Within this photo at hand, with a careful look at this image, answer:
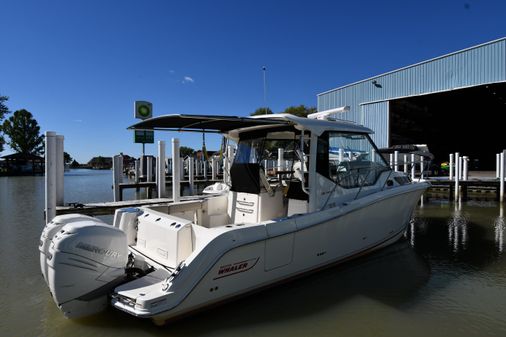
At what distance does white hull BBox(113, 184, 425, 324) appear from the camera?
11.5 feet

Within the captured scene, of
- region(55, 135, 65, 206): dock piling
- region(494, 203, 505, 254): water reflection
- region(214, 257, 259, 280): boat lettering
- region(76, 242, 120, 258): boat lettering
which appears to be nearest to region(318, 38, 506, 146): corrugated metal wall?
region(494, 203, 505, 254): water reflection

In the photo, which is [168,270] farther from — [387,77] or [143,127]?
[387,77]

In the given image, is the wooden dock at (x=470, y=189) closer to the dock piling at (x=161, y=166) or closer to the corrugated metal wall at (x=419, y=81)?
the corrugated metal wall at (x=419, y=81)

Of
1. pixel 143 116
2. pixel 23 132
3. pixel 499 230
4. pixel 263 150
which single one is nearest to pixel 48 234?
pixel 263 150

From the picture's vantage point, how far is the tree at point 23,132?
6581 cm

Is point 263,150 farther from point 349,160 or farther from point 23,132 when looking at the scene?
point 23,132

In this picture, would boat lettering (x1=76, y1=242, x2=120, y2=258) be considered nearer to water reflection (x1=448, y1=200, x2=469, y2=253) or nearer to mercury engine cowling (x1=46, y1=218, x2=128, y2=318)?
mercury engine cowling (x1=46, y1=218, x2=128, y2=318)

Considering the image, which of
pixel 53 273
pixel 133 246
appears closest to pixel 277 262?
pixel 133 246

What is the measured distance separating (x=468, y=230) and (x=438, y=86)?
1227 cm

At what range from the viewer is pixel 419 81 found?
19344mm

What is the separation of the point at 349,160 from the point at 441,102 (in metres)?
22.3

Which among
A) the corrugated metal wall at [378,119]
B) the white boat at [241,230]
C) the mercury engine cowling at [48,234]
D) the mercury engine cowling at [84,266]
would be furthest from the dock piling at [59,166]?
the corrugated metal wall at [378,119]

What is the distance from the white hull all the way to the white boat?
0.5 inches

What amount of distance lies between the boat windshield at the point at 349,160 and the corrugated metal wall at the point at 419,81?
45.9ft
